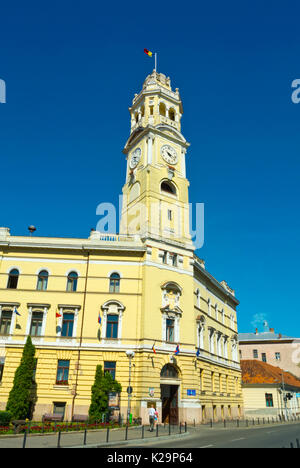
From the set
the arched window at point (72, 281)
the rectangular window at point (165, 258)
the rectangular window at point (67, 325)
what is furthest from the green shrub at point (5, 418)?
the rectangular window at point (165, 258)

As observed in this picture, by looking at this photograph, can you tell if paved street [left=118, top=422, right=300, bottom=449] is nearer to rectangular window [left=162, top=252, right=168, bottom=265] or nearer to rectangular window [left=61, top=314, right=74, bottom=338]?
rectangular window [left=61, top=314, right=74, bottom=338]

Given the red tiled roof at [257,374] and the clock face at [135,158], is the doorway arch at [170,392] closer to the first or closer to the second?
the clock face at [135,158]

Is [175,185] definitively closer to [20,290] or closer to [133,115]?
[133,115]

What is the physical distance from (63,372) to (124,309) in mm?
7723

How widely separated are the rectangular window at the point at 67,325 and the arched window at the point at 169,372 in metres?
9.17

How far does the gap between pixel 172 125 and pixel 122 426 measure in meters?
35.0

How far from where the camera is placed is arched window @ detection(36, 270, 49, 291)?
36750 mm

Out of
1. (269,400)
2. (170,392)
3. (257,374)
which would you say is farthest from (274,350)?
(170,392)

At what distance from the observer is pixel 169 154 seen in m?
45.9

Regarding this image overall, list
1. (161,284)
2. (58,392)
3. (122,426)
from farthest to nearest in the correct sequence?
(161,284) < (58,392) < (122,426)

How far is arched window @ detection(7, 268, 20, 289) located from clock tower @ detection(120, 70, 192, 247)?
506 inches

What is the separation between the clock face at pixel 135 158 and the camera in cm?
4606
